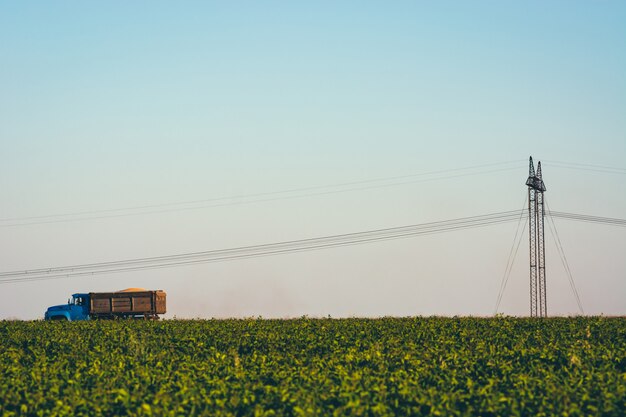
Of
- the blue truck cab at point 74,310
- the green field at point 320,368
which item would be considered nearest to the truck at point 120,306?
the blue truck cab at point 74,310

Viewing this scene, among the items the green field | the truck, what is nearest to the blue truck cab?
the truck

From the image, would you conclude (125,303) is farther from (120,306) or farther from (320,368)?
(320,368)

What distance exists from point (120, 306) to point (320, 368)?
97.7ft

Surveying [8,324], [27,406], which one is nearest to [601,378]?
[27,406]

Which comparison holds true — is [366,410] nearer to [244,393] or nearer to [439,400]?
[439,400]

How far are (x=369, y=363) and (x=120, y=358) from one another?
9949 mm

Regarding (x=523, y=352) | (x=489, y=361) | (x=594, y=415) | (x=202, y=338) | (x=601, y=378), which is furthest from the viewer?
(x=202, y=338)

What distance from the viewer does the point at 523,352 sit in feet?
103

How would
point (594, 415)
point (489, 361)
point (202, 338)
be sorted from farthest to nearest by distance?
1. point (202, 338)
2. point (489, 361)
3. point (594, 415)

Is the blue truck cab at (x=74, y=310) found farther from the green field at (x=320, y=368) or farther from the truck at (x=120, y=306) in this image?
the green field at (x=320, y=368)

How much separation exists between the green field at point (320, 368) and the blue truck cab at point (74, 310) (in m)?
8.24

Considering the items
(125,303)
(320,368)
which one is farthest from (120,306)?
(320,368)

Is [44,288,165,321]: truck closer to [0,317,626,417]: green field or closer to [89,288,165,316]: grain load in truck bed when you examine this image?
[89,288,165,316]: grain load in truck bed

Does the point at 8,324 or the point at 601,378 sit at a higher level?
the point at 8,324
